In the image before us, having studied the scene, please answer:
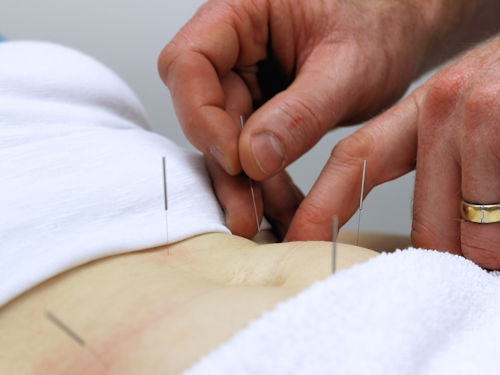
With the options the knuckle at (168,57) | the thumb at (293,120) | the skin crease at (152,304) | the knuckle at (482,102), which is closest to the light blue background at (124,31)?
the thumb at (293,120)

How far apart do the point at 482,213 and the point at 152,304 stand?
645 millimetres

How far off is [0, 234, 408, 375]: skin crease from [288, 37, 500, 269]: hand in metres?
0.33

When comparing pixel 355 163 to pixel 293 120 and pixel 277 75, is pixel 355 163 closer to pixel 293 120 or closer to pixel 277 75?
pixel 293 120

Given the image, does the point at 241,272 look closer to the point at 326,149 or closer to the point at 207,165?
the point at 207,165

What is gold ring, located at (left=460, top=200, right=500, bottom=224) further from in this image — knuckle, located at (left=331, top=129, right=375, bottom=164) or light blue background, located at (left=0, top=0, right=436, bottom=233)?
light blue background, located at (left=0, top=0, right=436, bottom=233)

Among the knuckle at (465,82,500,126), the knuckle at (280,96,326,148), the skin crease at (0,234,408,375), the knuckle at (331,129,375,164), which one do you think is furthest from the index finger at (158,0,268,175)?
the knuckle at (465,82,500,126)

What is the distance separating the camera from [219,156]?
3.47ft

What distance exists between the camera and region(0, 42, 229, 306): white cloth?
0.70 meters

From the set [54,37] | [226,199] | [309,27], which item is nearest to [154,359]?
[226,199]

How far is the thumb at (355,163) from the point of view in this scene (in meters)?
1.03

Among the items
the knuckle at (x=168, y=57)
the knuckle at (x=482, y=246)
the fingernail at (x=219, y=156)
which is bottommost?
the knuckle at (x=482, y=246)

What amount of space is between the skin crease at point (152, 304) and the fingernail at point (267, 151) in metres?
0.28

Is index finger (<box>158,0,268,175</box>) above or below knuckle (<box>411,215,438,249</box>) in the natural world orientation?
above

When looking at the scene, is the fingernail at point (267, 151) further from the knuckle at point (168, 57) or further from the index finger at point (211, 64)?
the knuckle at point (168, 57)
